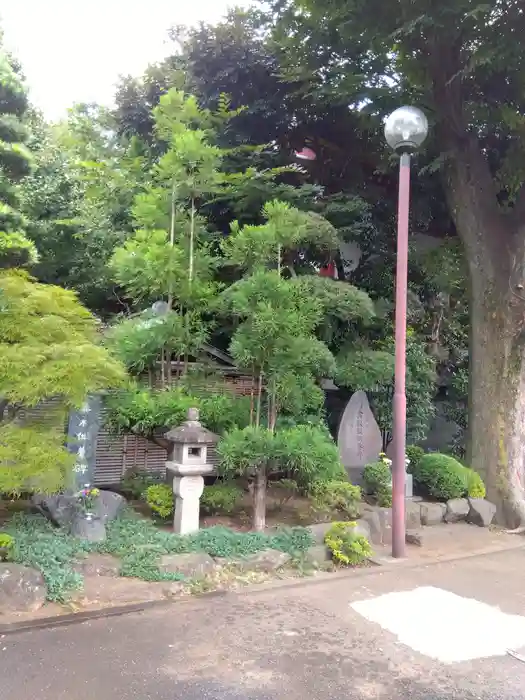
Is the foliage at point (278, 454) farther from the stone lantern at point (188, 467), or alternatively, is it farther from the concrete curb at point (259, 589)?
the concrete curb at point (259, 589)

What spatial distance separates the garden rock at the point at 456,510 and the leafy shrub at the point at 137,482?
4504mm

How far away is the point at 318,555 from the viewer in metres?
6.04

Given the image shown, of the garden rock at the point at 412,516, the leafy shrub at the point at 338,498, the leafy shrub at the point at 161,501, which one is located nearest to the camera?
the leafy shrub at the point at 161,501

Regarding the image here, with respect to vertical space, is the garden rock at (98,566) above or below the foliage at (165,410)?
below

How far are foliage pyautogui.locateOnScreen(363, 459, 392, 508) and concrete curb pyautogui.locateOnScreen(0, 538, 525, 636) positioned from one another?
4.69ft

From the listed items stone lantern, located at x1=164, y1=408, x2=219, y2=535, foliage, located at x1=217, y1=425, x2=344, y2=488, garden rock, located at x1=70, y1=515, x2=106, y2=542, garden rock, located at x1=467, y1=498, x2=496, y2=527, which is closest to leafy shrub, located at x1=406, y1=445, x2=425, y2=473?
garden rock, located at x1=467, y1=498, x2=496, y2=527

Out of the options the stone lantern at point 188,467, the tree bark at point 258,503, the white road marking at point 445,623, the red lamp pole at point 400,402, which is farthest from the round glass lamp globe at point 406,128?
the white road marking at point 445,623

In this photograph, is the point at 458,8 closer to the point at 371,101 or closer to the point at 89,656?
the point at 371,101

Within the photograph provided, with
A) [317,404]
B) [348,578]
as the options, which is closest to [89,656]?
[348,578]

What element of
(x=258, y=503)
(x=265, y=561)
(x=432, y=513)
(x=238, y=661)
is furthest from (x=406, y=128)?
(x=238, y=661)

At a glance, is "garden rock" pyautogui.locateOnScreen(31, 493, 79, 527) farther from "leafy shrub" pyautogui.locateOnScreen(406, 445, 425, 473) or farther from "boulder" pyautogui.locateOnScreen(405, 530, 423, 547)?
"leafy shrub" pyautogui.locateOnScreen(406, 445, 425, 473)

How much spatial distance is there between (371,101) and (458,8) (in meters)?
2.59

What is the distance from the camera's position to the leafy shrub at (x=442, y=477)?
8.53 meters

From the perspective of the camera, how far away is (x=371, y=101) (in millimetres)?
9805
